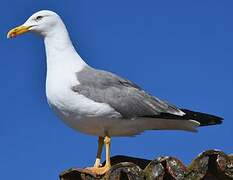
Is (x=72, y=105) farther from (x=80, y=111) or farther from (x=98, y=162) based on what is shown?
(x=98, y=162)

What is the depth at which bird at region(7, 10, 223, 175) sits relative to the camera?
7145 millimetres

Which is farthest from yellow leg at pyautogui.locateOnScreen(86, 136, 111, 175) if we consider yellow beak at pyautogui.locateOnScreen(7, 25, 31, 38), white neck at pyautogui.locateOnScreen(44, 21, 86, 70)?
yellow beak at pyautogui.locateOnScreen(7, 25, 31, 38)

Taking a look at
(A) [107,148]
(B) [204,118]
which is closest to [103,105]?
(A) [107,148]

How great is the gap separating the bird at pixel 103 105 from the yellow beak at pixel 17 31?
51 centimetres

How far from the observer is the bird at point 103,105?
7145 mm

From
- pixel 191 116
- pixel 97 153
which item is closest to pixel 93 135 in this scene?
pixel 97 153

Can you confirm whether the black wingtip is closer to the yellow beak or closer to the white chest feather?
the white chest feather

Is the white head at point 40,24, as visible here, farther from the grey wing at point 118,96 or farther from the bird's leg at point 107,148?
the bird's leg at point 107,148

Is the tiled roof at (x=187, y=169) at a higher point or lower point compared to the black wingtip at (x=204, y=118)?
lower

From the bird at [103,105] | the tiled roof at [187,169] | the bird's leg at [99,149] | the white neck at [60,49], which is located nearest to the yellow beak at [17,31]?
the white neck at [60,49]

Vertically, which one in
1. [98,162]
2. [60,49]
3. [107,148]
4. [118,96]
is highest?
[60,49]

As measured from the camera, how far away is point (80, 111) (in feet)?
23.3

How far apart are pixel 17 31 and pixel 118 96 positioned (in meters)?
1.61

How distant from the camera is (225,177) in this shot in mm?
5520
